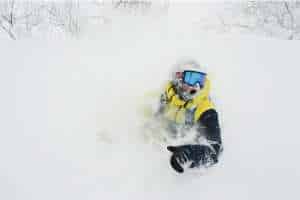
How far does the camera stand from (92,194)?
118 centimetres

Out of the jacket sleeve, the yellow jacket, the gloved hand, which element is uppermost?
the yellow jacket

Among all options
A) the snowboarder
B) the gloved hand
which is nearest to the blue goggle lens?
the snowboarder

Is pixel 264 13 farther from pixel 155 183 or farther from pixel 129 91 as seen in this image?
pixel 155 183

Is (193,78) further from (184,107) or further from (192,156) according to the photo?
(192,156)

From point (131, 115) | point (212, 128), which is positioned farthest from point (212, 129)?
point (131, 115)

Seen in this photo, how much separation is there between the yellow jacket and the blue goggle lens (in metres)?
0.02

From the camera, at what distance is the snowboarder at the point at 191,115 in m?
1.18

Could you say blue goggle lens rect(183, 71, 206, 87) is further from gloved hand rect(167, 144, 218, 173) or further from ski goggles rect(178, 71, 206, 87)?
gloved hand rect(167, 144, 218, 173)

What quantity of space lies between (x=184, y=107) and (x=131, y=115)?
17 cm

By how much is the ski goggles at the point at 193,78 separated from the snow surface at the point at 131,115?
0.11ft

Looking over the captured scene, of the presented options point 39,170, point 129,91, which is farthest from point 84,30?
point 39,170

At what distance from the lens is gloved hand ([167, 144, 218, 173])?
118cm

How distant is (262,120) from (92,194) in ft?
1.89

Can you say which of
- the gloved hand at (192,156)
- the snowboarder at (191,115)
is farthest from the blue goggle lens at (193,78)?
the gloved hand at (192,156)
